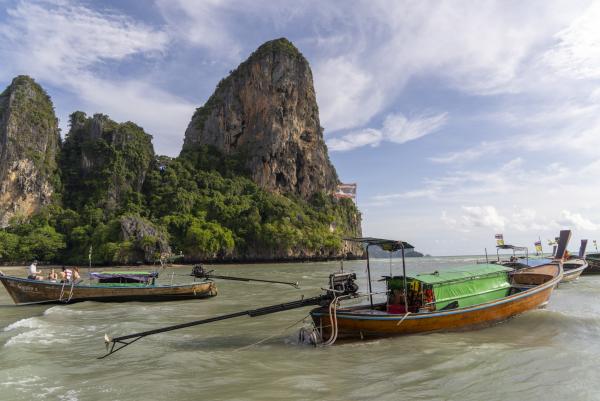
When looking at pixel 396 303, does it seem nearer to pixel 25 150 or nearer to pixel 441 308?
pixel 441 308

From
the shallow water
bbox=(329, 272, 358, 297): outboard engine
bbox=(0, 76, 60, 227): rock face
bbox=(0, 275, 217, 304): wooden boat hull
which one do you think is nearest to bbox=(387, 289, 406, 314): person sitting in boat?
the shallow water

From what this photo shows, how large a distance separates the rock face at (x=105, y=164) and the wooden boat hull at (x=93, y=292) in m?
64.4

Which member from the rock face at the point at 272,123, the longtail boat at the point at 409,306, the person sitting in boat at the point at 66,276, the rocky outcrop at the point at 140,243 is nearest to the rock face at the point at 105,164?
the rocky outcrop at the point at 140,243

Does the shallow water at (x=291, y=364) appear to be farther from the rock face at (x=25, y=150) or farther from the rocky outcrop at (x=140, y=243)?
the rock face at (x=25, y=150)

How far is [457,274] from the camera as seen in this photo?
1320 centimetres

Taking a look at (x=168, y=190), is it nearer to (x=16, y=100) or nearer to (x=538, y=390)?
(x=16, y=100)

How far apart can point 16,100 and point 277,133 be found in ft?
186

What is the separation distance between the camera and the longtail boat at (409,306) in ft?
35.3

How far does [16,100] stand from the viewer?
82.1m

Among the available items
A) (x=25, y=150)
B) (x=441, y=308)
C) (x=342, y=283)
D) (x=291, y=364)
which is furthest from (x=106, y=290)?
(x=25, y=150)

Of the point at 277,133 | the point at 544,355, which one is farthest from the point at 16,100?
the point at 544,355

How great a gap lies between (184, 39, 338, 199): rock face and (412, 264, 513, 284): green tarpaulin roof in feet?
289

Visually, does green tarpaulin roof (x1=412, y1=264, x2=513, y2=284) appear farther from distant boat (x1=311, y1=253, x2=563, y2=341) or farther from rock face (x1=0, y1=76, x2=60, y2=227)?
rock face (x1=0, y1=76, x2=60, y2=227)

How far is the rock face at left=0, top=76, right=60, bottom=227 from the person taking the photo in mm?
76250
